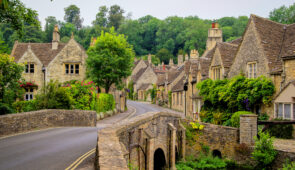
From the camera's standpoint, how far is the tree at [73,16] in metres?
135

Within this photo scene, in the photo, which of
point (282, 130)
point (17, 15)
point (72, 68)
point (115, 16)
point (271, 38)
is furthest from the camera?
point (115, 16)

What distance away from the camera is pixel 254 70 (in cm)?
2352

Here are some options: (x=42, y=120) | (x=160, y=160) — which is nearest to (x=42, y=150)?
(x=42, y=120)

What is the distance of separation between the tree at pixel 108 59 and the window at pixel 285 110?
19997 mm

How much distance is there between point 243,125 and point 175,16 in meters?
106

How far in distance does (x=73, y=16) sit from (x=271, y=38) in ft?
412

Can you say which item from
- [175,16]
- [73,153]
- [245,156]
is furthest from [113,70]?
[175,16]

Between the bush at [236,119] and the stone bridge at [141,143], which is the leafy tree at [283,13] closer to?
the bush at [236,119]

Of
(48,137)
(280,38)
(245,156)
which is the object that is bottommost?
(245,156)

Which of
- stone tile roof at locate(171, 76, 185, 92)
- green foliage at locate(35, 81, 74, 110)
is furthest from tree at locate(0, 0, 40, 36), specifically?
stone tile roof at locate(171, 76, 185, 92)

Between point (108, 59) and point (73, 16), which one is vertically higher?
point (73, 16)

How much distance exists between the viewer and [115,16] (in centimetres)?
12631

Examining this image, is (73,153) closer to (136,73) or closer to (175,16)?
(136,73)

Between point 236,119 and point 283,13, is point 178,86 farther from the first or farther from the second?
point 283,13
